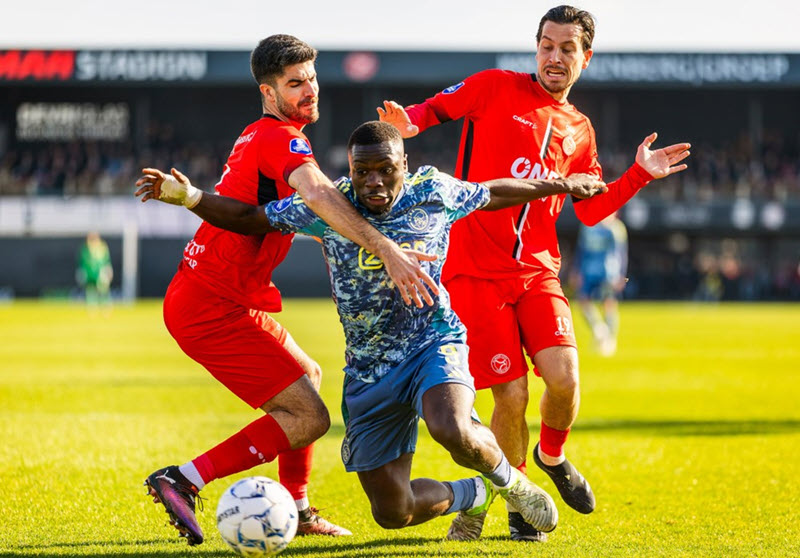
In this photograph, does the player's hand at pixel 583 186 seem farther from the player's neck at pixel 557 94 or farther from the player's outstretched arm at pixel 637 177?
the player's neck at pixel 557 94

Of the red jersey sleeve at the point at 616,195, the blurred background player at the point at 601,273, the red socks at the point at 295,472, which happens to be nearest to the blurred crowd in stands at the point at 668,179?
the blurred background player at the point at 601,273

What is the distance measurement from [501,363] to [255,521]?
175cm

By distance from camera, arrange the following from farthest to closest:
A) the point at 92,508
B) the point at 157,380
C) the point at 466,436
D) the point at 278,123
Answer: the point at 157,380, the point at 92,508, the point at 278,123, the point at 466,436

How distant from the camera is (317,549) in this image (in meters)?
5.60

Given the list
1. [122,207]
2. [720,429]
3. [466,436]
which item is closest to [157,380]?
[720,429]

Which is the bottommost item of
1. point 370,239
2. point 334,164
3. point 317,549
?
point 317,549

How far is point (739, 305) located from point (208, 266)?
4046 cm

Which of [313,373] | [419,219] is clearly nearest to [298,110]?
[419,219]

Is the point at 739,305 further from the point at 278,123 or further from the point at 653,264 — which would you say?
the point at 278,123

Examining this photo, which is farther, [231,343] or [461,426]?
[231,343]

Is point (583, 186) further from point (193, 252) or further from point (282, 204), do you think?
point (193, 252)

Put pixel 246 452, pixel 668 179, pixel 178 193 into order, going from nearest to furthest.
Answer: pixel 178 193, pixel 246 452, pixel 668 179

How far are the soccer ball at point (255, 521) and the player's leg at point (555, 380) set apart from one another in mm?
1658

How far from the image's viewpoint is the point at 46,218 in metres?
40.8
